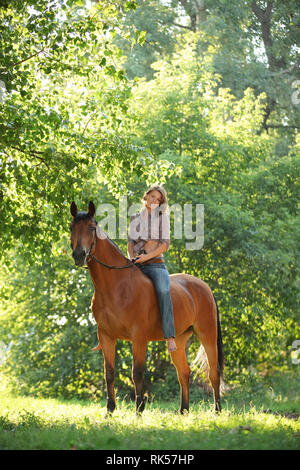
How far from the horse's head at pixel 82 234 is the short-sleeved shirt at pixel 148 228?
2.96 feet

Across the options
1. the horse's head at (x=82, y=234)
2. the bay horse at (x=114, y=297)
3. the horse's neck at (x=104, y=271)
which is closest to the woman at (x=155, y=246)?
the bay horse at (x=114, y=297)

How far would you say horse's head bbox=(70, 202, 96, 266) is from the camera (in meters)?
6.18

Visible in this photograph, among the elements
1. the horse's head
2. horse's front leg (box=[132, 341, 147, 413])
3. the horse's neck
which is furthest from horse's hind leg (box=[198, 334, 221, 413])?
the horse's head

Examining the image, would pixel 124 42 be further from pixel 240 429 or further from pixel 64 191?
pixel 240 429

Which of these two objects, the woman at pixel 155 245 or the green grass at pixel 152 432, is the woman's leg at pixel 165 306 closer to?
the woman at pixel 155 245

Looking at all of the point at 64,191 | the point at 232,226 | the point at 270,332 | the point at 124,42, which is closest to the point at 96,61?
the point at 64,191

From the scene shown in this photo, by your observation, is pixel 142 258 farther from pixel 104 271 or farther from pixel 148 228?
pixel 104 271

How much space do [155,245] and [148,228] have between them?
0.23m

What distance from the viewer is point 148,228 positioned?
23.5 ft

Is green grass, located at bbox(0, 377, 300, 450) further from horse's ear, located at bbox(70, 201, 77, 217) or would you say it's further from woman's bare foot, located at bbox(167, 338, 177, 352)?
horse's ear, located at bbox(70, 201, 77, 217)

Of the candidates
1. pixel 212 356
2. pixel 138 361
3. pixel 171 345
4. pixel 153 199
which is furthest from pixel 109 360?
pixel 153 199

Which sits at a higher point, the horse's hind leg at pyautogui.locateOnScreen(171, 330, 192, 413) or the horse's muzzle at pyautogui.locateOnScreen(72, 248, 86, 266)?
the horse's muzzle at pyautogui.locateOnScreen(72, 248, 86, 266)
